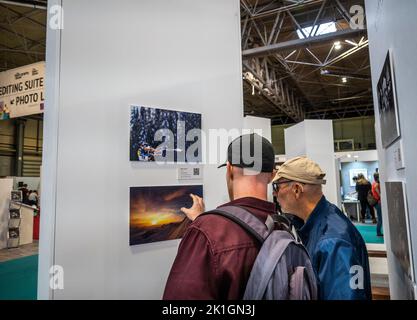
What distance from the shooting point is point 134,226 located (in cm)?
184

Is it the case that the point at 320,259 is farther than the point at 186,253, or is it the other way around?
the point at 320,259

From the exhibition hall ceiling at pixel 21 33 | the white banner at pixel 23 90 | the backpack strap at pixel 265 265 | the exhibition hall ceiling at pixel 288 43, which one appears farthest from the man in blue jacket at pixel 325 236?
the exhibition hall ceiling at pixel 21 33

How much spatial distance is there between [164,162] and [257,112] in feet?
46.8

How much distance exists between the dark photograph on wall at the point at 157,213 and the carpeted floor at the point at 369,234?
695cm

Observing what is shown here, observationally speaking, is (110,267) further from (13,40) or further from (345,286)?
(13,40)

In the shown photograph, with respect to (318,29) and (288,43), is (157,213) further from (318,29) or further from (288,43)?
(318,29)

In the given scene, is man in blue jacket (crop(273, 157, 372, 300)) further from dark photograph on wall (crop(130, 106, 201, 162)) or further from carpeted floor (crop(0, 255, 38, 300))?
carpeted floor (crop(0, 255, 38, 300))

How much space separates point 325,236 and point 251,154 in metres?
0.60

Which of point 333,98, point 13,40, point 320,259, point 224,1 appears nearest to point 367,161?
point 333,98

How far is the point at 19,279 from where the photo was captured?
4.99 metres

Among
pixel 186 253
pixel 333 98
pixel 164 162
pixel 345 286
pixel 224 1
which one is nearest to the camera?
pixel 186 253

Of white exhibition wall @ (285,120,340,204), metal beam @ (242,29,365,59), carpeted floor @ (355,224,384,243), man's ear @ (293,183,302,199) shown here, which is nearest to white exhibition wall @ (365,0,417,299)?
man's ear @ (293,183,302,199)

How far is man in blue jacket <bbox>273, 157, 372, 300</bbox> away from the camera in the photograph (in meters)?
1.33

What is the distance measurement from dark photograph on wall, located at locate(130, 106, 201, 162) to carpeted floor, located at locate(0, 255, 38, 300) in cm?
357
